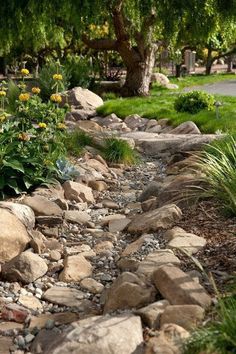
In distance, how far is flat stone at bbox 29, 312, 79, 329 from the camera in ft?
10.6

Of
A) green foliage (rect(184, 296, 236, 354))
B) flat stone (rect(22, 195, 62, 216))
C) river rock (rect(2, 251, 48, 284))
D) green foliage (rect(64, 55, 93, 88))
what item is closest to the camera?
green foliage (rect(184, 296, 236, 354))

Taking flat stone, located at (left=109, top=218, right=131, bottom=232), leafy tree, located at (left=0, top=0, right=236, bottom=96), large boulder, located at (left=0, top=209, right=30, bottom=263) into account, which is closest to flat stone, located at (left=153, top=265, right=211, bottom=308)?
large boulder, located at (left=0, top=209, right=30, bottom=263)

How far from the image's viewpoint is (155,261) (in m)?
3.65

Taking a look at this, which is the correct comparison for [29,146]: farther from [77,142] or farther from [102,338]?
[102,338]

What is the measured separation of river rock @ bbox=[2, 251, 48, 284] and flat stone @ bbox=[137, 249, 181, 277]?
75 cm

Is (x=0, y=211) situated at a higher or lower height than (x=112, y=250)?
higher

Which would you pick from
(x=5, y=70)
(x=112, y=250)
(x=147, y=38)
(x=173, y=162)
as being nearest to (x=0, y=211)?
(x=112, y=250)

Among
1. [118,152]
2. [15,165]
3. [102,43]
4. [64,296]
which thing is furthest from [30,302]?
[102,43]

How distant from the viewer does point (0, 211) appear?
4406 mm

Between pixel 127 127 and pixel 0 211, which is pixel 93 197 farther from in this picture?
pixel 127 127

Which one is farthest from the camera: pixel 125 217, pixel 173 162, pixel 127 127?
pixel 127 127

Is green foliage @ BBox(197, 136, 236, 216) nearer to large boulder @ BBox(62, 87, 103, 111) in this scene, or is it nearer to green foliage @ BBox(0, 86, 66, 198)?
green foliage @ BBox(0, 86, 66, 198)

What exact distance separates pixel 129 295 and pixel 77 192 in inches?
107

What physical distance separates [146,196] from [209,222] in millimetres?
1552
